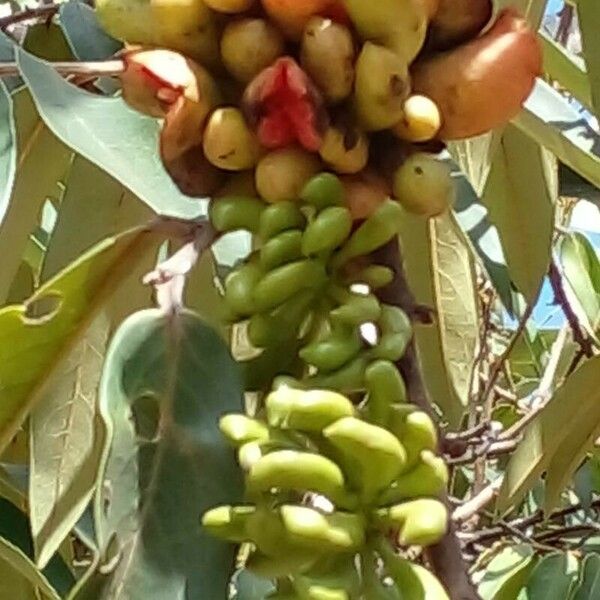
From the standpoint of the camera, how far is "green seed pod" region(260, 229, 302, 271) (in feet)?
1.89

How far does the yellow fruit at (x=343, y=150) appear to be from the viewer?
23.8 inches

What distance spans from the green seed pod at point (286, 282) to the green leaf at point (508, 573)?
99cm

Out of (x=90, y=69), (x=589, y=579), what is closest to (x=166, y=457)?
(x=90, y=69)

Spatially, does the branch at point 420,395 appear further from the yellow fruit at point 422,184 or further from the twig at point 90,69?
the twig at point 90,69

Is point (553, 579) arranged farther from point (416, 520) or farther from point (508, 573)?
point (416, 520)

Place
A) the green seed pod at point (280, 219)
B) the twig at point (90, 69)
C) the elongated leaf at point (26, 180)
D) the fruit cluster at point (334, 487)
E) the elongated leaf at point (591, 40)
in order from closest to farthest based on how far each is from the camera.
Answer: the fruit cluster at point (334, 487)
the green seed pod at point (280, 219)
the twig at point (90, 69)
the elongated leaf at point (591, 40)
the elongated leaf at point (26, 180)

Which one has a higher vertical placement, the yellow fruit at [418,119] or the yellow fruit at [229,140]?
the yellow fruit at [229,140]

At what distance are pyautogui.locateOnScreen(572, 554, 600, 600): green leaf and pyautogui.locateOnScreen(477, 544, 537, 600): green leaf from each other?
129 mm

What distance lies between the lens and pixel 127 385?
0.66 meters

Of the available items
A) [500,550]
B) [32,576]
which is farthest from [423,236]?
[500,550]

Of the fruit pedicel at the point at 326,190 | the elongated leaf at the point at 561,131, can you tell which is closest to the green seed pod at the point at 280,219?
the fruit pedicel at the point at 326,190

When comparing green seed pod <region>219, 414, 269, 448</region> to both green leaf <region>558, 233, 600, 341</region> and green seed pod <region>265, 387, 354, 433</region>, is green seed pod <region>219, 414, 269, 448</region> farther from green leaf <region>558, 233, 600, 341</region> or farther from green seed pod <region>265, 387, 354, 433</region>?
green leaf <region>558, 233, 600, 341</region>

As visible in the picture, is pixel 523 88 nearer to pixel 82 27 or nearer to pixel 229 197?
pixel 229 197

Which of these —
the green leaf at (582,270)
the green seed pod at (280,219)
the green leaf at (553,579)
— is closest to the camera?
the green seed pod at (280,219)
